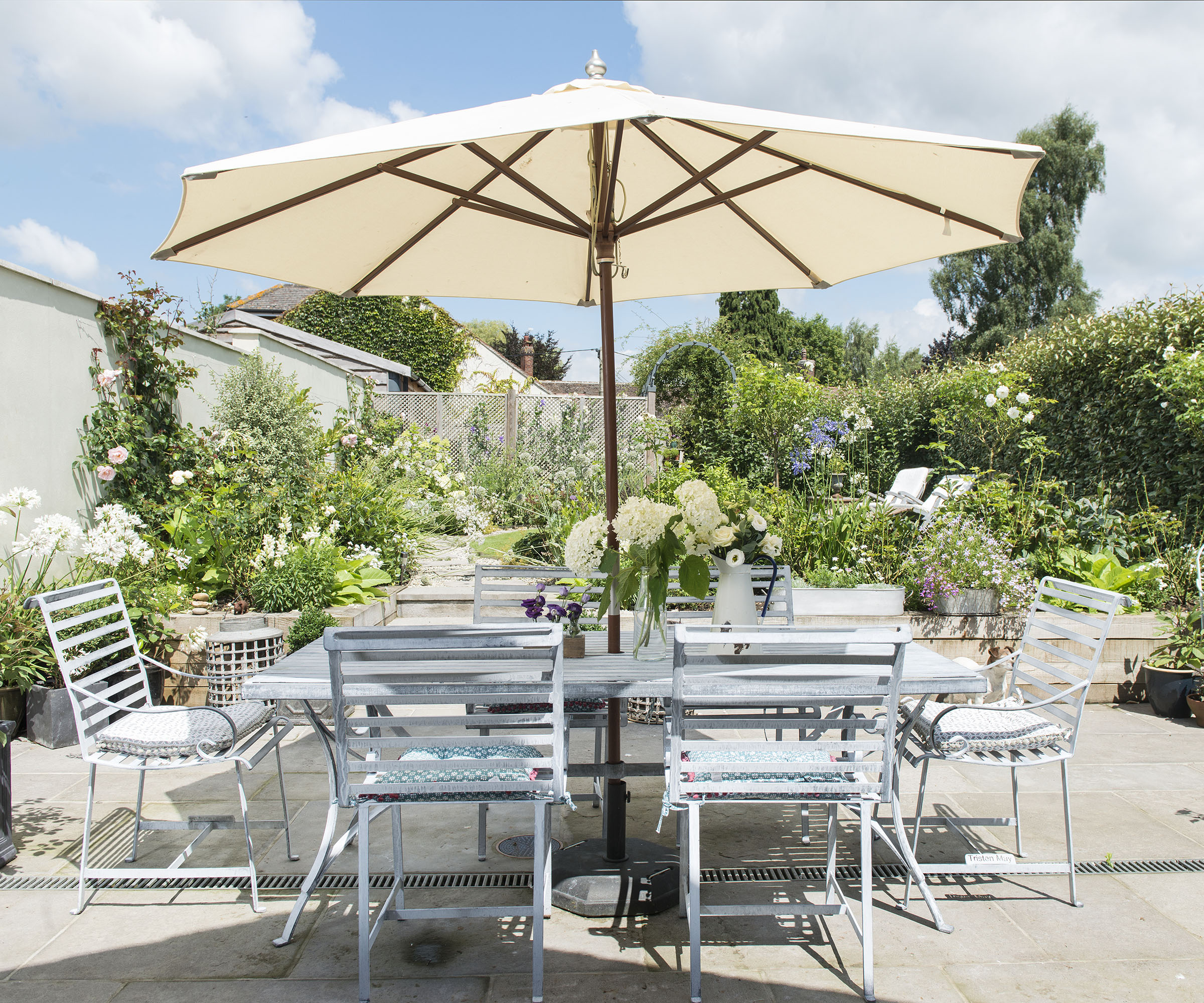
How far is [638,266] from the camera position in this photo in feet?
11.7

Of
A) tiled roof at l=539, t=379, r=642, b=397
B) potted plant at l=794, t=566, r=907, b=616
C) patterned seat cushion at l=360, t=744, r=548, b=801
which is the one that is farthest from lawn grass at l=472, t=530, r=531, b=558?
tiled roof at l=539, t=379, r=642, b=397

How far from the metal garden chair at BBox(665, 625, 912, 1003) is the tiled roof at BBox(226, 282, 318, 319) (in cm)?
2211

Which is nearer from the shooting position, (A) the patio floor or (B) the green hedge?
(A) the patio floor

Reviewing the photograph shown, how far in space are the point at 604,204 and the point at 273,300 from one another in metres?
24.2

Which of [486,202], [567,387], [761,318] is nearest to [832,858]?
[486,202]

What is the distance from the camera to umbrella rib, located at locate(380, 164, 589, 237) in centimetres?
268

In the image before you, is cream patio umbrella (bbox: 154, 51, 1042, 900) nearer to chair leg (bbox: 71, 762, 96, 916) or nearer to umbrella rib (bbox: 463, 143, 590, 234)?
umbrella rib (bbox: 463, 143, 590, 234)

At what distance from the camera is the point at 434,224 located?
3131mm

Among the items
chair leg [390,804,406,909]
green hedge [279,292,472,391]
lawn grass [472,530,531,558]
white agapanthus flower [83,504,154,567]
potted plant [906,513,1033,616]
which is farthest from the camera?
green hedge [279,292,472,391]

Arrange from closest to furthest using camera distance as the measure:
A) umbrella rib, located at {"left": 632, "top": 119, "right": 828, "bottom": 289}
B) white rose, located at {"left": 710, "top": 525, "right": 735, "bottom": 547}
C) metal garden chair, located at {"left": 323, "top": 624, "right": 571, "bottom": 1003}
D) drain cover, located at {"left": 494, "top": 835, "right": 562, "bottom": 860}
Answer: metal garden chair, located at {"left": 323, "top": 624, "right": 571, "bottom": 1003} → white rose, located at {"left": 710, "top": 525, "right": 735, "bottom": 547} → umbrella rib, located at {"left": 632, "top": 119, "right": 828, "bottom": 289} → drain cover, located at {"left": 494, "top": 835, "right": 562, "bottom": 860}

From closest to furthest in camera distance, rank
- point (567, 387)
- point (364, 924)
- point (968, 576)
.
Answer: point (364, 924)
point (968, 576)
point (567, 387)

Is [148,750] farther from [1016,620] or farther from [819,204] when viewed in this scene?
[1016,620]

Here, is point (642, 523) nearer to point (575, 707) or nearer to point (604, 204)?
point (575, 707)

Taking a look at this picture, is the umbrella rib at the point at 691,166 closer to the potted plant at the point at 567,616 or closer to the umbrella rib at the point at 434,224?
the umbrella rib at the point at 434,224
